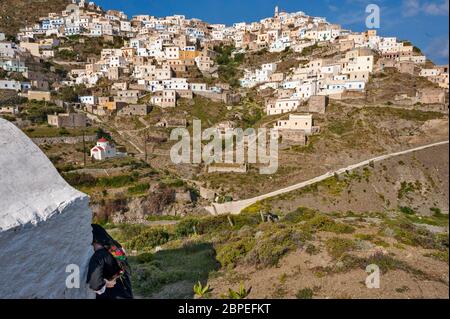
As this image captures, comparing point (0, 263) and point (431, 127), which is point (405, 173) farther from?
point (0, 263)

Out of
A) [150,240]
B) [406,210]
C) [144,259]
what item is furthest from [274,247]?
[406,210]

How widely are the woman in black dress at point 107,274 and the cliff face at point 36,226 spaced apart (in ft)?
0.59

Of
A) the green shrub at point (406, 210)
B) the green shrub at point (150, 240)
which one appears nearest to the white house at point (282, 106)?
the green shrub at point (406, 210)

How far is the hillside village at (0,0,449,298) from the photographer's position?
3009cm

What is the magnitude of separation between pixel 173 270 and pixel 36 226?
19.0 ft

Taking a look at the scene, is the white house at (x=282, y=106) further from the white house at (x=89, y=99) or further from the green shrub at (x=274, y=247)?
the green shrub at (x=274, y=247)

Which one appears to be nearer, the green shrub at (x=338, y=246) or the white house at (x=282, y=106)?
the green shrub at (x=338, y=246)

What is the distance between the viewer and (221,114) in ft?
180

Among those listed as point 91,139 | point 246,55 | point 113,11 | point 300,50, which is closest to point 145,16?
point 113,11

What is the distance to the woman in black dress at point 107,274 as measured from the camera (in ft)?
→ 24.1

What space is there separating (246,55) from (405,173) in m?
56.9

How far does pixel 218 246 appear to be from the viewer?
13328 millimetres

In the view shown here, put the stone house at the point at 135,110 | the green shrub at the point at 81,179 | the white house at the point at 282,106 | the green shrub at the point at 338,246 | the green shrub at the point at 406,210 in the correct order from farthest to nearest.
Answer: the stone house at the point at 135,110 → the white house at the point at 282,106 → the green shrub at the point at 81,179 → the green shrub at the point at 406,210 → the green shrub at the point at 338,246

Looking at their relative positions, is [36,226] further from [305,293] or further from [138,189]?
[138,189]
